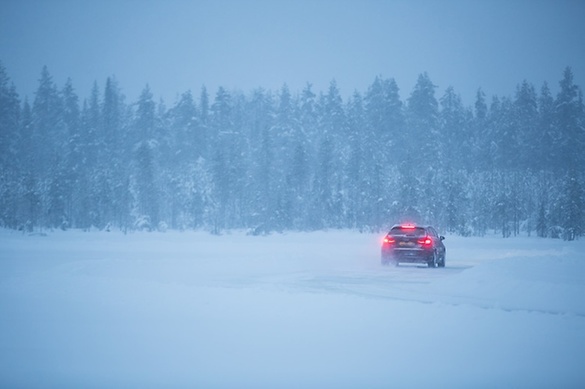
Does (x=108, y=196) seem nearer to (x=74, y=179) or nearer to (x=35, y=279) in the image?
(x=74, y=179)

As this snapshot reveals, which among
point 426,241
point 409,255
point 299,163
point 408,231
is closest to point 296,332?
point 409,255

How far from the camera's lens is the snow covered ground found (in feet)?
23.0

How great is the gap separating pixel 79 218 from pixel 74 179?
528 centimetres

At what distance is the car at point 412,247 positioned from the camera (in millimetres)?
22062

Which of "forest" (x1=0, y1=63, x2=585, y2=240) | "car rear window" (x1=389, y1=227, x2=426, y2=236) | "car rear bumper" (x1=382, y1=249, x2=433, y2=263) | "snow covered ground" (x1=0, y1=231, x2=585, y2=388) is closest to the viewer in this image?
"snow covered ground" (x1=0, y1=231, x2=585, y2=388)

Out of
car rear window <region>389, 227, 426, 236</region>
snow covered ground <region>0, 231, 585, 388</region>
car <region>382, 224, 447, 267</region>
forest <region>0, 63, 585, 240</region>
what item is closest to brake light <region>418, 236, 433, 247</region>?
car <region>382, 224, 447, 267</region>

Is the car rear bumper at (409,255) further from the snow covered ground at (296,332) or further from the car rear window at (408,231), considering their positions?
the snow covered ground at (296,332)

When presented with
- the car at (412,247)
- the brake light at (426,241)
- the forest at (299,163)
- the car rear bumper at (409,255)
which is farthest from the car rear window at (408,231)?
the forest at (299,163)

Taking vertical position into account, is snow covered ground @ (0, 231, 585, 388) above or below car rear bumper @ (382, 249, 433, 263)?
below

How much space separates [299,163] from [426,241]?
152 ft

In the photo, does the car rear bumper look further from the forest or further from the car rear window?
the forest

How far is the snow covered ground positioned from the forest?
39562 millimetres

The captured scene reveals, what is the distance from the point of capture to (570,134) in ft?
255

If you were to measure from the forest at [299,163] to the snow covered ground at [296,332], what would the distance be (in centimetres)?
3956
